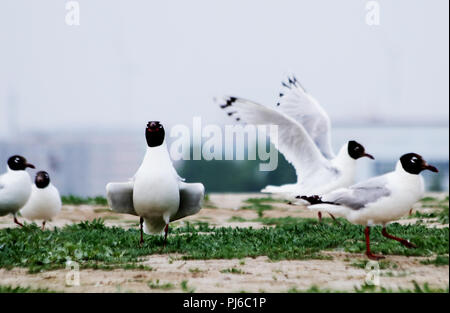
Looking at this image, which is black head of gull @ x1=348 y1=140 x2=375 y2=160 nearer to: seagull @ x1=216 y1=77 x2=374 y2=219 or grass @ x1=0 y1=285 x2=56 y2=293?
seagull @ x1=216 y1=77 x2=374 y2=219

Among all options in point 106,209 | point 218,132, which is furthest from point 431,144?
point 218,132

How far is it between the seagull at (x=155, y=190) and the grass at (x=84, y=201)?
A: 6205 mm

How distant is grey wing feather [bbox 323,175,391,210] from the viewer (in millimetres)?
6078

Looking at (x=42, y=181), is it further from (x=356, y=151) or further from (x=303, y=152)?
(x=356, y=151)

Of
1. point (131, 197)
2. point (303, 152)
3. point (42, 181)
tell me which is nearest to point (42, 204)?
point (42, 181)

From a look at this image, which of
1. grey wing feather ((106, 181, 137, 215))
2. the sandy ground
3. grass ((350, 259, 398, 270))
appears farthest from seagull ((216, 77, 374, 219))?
grass ((350, 259, 398, 270))

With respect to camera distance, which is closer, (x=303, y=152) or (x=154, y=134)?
(x=154, y=134)

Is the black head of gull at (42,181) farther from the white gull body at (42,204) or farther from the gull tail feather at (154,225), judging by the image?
the gull tail feather at (154,225)

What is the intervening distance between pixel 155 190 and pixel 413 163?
8.24ft

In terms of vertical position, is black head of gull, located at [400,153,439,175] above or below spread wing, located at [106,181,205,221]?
above

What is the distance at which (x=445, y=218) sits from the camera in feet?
30.3

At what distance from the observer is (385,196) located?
6012 mm
